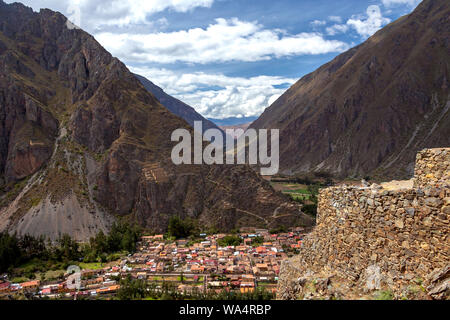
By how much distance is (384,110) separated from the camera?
387ft

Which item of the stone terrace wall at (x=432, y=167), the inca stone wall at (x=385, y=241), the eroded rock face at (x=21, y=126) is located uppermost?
the eroded rock face at (x=21, y=126)

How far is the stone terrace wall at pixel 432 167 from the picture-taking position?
5770 millimetres

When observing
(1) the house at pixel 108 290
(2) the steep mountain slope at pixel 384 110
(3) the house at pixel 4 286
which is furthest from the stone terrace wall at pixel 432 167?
(2) the steep mountain slope at pixel 384 110

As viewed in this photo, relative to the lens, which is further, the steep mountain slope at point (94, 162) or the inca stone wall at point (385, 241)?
the steep mountain slope at point (94, 162)

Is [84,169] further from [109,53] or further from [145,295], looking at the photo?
[145,295]

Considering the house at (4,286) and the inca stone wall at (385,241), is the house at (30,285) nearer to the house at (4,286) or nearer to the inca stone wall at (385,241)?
the house at (4,286)

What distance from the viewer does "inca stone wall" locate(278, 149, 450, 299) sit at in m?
4.66

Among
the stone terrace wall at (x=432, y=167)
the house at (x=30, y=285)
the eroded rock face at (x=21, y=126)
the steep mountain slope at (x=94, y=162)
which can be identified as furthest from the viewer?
the eroded rock face at (x=21, y=126)

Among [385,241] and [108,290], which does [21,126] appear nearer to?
[108,290]

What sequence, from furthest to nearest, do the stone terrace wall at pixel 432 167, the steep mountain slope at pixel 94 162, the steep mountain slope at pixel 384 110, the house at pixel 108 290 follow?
the steep mountain slope at pixel 384 110, the steep mountain slope at pixel 94 162, the house at pixel 108 290, the stone terrace wall at pixel 432 167

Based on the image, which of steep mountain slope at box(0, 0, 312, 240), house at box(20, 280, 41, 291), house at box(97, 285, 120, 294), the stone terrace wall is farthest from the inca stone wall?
steep mountain slope at box(0, 0, 312, 240)

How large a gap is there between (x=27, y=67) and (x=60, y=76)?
7847 millimetres

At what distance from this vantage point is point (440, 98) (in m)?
109

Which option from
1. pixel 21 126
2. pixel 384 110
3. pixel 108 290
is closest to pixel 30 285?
pixel 108 290
